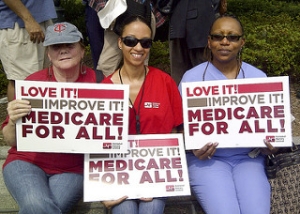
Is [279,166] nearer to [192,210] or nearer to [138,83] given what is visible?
[192,210]

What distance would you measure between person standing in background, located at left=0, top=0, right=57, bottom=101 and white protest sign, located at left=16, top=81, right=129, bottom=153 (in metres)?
1.04

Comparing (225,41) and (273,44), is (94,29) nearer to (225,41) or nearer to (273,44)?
(225,41)

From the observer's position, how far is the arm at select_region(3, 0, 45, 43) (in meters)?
3.97

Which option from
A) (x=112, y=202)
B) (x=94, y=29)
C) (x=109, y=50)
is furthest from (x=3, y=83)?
(x=112, y=202)

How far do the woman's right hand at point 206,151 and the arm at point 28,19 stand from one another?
5.53ft

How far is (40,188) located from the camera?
10.6 feet

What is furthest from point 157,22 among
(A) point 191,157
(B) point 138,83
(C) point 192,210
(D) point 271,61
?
(D) point 271,61

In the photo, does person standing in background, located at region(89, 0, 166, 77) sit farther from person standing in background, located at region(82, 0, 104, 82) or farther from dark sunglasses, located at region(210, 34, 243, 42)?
dark sunglasses, located at region(210, 34, 243, 42)

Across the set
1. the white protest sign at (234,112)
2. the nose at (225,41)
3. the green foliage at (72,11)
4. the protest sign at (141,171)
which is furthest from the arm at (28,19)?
the green foliage at (72,11)

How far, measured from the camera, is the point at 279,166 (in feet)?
11.5

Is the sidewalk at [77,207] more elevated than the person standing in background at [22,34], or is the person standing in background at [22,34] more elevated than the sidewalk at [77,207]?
the person standing in background at [22,34]

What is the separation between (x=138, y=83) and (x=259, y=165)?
107cm

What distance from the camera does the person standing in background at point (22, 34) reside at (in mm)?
4043

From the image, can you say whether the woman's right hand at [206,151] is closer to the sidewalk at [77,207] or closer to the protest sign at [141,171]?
the protest sign at [141,171]
